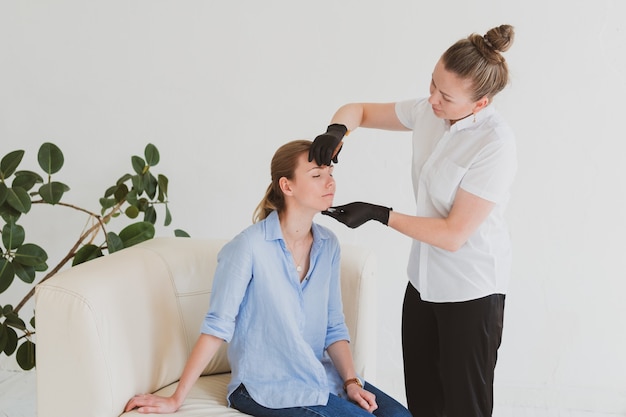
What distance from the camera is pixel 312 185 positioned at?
1.94 metres

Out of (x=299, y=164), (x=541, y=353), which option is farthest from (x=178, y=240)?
(x=541, y=353)

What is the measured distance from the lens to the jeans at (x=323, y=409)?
5.94 feet

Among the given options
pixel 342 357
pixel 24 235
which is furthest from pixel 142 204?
pixel 342 357

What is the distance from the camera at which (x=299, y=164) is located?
196 centimetres

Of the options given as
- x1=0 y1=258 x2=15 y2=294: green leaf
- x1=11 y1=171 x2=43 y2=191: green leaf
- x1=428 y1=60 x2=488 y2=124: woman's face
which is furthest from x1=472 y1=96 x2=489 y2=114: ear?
x1=0 y1=258 x2=15 y2=294: green leaf

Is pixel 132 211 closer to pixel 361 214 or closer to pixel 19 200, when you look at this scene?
pixel 19 200

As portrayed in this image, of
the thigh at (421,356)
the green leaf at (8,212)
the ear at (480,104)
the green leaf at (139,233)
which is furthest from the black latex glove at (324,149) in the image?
the green leaf at (8,212)

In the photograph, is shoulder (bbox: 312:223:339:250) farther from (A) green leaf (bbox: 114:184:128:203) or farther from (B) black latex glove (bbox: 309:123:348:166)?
(A) green leaf (bbox: 114:184:128:203)

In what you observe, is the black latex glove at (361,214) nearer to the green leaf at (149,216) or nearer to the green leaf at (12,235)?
the green leaf at (149,216)

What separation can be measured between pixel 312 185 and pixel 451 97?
1.35ft

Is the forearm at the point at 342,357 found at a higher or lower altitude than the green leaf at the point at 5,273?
lower

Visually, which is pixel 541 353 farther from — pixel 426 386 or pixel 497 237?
pixel 497 237

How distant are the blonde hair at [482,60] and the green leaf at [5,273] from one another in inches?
57.7

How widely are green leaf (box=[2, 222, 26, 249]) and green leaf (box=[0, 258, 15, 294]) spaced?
0.07 meters
